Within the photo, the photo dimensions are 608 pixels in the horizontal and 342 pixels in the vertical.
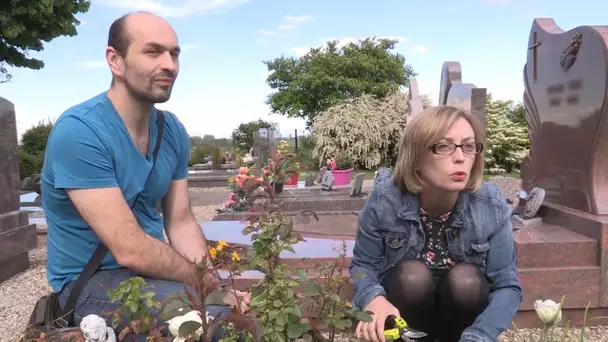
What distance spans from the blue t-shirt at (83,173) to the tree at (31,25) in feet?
52.8

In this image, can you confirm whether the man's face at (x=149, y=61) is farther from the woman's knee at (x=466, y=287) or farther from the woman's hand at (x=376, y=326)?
the woman's knee at (x=466, y=287)

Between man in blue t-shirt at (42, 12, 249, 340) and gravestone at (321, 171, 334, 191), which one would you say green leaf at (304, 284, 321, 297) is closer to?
man in blue t-shirt at (42, 12, 249, 340)

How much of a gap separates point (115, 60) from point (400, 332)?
1235mm

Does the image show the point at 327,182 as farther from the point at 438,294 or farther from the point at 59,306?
the point at 59,306

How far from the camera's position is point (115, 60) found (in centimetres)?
180

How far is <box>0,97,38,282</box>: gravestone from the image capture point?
4938mm

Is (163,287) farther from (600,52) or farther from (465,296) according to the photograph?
(600,52)

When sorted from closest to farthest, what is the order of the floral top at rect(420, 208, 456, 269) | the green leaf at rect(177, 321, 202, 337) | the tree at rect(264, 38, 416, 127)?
the green leaf at rect(177, 321, 202, 337) → the floral top at rect(420, 208, 456, 269) → the tree at rect(264, 38, 416, 127)

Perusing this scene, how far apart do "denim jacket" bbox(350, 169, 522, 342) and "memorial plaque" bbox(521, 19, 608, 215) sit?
200cm

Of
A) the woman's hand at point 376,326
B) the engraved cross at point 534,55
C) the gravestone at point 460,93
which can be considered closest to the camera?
the woman's hand at point 376,326

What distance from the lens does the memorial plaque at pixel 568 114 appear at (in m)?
3.61

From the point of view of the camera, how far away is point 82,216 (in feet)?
5.44

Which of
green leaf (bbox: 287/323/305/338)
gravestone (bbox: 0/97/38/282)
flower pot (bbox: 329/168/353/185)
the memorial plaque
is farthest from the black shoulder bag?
flower pot (bbox: 329/168/353/185)

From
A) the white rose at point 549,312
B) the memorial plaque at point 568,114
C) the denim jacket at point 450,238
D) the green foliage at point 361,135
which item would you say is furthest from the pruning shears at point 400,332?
the green foliage at point 361,135
